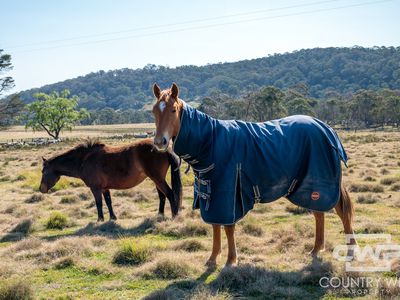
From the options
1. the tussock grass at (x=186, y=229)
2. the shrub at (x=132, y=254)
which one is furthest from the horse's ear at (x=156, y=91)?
the tussock grass at (x=186, y=229)

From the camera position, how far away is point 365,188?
13.6 metres

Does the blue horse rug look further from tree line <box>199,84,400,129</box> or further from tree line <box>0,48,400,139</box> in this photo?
tree line <box>199,84,400,129</box>

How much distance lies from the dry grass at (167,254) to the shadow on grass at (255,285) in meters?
0.01

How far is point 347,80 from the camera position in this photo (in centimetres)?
17950

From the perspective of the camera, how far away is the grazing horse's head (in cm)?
554

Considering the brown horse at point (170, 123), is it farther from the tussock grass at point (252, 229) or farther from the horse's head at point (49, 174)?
the horse's head at point (49, 174)

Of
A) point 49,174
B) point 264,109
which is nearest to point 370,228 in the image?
point 49,174

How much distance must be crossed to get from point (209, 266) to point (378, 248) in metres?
2.75

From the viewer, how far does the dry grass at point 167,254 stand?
555 centimetres

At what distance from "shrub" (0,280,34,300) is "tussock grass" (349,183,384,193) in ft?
36.6

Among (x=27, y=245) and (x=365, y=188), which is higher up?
(x=27, y=245)

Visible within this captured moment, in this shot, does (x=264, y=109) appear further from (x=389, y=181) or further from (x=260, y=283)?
(x=260, y=283)

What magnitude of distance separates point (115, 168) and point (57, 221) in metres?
1.93

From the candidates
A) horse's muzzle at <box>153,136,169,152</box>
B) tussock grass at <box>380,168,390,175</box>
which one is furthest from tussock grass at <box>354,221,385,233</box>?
tussock grass at <box>380,168,390,175</box>
